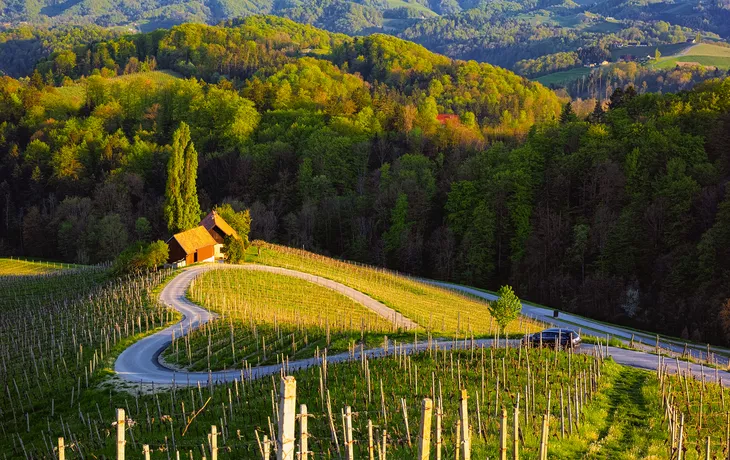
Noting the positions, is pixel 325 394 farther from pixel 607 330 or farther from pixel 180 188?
pixel 180 188

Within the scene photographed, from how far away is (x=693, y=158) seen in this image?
242 feet

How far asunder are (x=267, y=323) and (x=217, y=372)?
23.0 ft

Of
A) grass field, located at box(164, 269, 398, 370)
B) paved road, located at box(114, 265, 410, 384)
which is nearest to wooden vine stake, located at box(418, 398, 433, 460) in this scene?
paved road, located at box(114, 265, 410, 384)

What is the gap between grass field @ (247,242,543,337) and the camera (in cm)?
4541

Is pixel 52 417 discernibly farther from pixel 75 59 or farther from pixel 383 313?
pixel 75 59

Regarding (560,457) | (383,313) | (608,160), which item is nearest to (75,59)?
(608,160)

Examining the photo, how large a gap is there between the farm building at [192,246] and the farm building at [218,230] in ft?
1.91

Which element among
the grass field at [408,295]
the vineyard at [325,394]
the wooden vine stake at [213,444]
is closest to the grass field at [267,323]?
the vineyard at [325,394]

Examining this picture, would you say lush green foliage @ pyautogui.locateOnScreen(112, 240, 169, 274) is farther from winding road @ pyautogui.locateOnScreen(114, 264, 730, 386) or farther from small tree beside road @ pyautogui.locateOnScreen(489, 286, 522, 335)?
small tree beside road @ pyautogui.locateOnScreen(489, 286, 522, 335)

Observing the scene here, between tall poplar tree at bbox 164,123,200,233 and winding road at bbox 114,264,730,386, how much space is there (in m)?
11.3

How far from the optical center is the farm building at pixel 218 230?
2589 inches

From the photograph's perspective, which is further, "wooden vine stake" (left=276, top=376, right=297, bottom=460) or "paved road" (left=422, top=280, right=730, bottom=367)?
"paved road" (left=422, top=280, right=730, bottom=367)

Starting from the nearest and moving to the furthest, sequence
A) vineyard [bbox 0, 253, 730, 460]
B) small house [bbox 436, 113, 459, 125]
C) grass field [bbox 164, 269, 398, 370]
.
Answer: vineyard [bbox 0, 253, 730, 460] < grass field [bbox 164, 269, 398, 370] < small house [bbox 436, 113, 459, 125]

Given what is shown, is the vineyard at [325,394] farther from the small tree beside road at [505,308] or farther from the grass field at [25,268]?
the grass field at [25,268]
